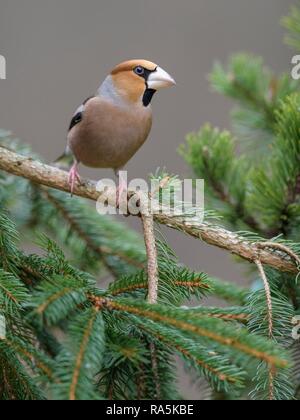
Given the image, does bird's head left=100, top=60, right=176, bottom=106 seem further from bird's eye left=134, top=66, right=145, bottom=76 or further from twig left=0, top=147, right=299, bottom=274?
twig left=0, top=147, right=299, bottom=274

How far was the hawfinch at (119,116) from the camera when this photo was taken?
2092mm

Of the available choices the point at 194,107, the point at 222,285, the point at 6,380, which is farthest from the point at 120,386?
the point at 194,107

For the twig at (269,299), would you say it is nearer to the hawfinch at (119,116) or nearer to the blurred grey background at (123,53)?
the hawfinch at (119,116)

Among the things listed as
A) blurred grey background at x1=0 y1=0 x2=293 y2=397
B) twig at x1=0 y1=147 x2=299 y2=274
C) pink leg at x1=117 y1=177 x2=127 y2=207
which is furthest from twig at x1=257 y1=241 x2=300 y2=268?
blurred grey background at x1=0 y1=0 x2=293 y2=397

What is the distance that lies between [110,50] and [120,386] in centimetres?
377

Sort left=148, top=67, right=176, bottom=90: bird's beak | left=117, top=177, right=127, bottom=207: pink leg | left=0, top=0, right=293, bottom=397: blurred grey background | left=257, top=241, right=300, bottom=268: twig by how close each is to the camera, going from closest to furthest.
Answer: left=257, top=241, right=300, bottom=268: twig < left=117, top=177, right=127, bottom=207: pink leg < left=148, top=67, right=176, bottom=90: bird's beak < left=0, top=0, right=293, bottom=397: blurred grey background

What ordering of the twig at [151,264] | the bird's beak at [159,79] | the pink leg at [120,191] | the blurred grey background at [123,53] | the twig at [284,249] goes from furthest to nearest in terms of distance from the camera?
the blurred grey background at [123,53]
the bird's beak at [159,79]
the pink leg at [120,191]
the twig at [284,249]
the twig at [151,264]

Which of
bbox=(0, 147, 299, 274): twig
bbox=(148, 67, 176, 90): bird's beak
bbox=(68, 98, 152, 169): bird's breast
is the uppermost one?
bbox=(148, 67, 176, 90): bird's beak

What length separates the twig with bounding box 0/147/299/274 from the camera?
1505 millimetres

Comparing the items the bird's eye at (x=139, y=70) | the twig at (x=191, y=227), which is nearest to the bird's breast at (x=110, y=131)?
the bird's eye at (x=139, y=70)

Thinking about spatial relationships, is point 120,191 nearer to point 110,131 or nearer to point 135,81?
point 110,131

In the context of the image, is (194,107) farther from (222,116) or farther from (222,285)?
(222,285)

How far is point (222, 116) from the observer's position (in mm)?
4633

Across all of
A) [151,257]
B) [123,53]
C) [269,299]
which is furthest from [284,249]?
[123,53]
